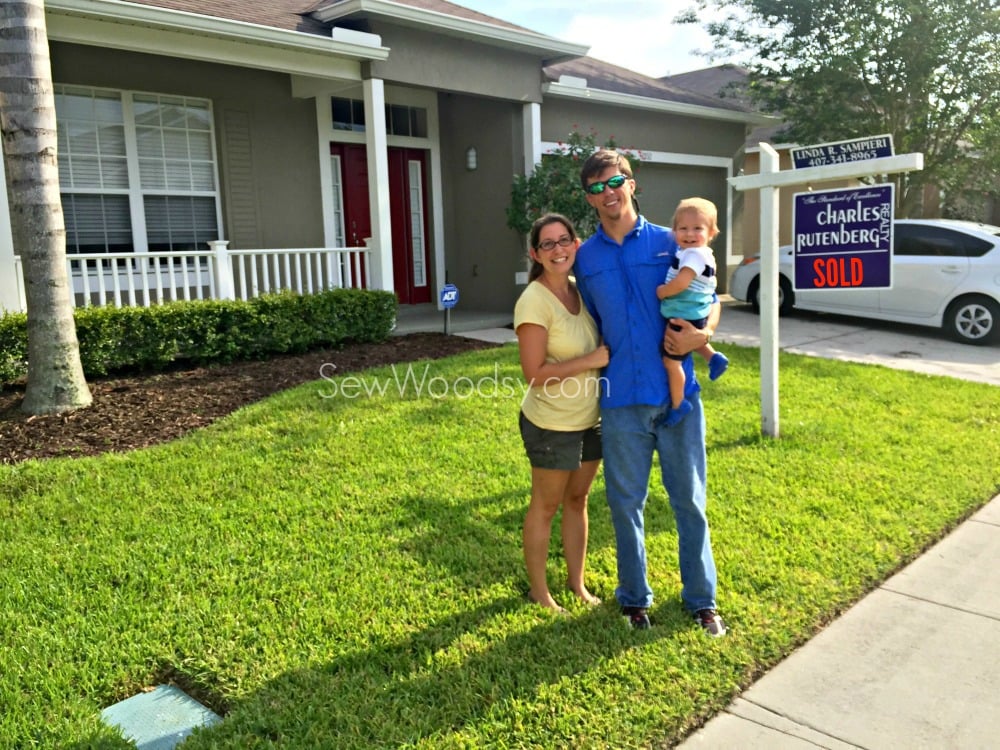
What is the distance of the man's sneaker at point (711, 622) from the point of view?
3096mm

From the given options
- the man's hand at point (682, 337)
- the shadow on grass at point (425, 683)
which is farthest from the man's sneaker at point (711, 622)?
the man's hand at point (682, 337)

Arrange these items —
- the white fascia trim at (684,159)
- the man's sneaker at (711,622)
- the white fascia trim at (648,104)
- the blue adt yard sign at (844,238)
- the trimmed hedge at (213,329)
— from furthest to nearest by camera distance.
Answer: the white fascia trim at (684,159)
the white fascia trim at (648,104)
the trimmed hedge at (213,329)
the blue adt yard sign at (844,238)
the man's sneaker at (711,622)

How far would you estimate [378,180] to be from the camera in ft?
30.7

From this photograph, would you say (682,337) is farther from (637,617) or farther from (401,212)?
(401,212)

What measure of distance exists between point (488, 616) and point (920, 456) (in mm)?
3466

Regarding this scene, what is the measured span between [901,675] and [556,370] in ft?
5.52

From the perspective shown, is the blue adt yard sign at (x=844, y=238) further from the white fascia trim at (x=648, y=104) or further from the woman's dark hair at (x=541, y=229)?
the white fascia trim at (x=648, y=104)

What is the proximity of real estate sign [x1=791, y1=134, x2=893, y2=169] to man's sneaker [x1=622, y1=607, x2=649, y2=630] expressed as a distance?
3.36 meters

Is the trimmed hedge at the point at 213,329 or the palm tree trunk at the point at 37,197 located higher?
the palm tree trunk at the point at 37,197

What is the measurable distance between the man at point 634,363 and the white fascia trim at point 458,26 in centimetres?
713

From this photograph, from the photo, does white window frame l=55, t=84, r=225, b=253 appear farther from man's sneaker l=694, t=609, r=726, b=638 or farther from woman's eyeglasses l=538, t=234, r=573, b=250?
man's sneaker l=694, t=609, r=726, b=638

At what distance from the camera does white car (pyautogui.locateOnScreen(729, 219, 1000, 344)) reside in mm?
9781

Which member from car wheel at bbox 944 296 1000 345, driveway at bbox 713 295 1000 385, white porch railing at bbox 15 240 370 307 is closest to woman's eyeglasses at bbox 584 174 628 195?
white porch railing at bbox 15 240 370 307

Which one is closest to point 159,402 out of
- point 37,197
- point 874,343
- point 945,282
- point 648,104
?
point 37,197
